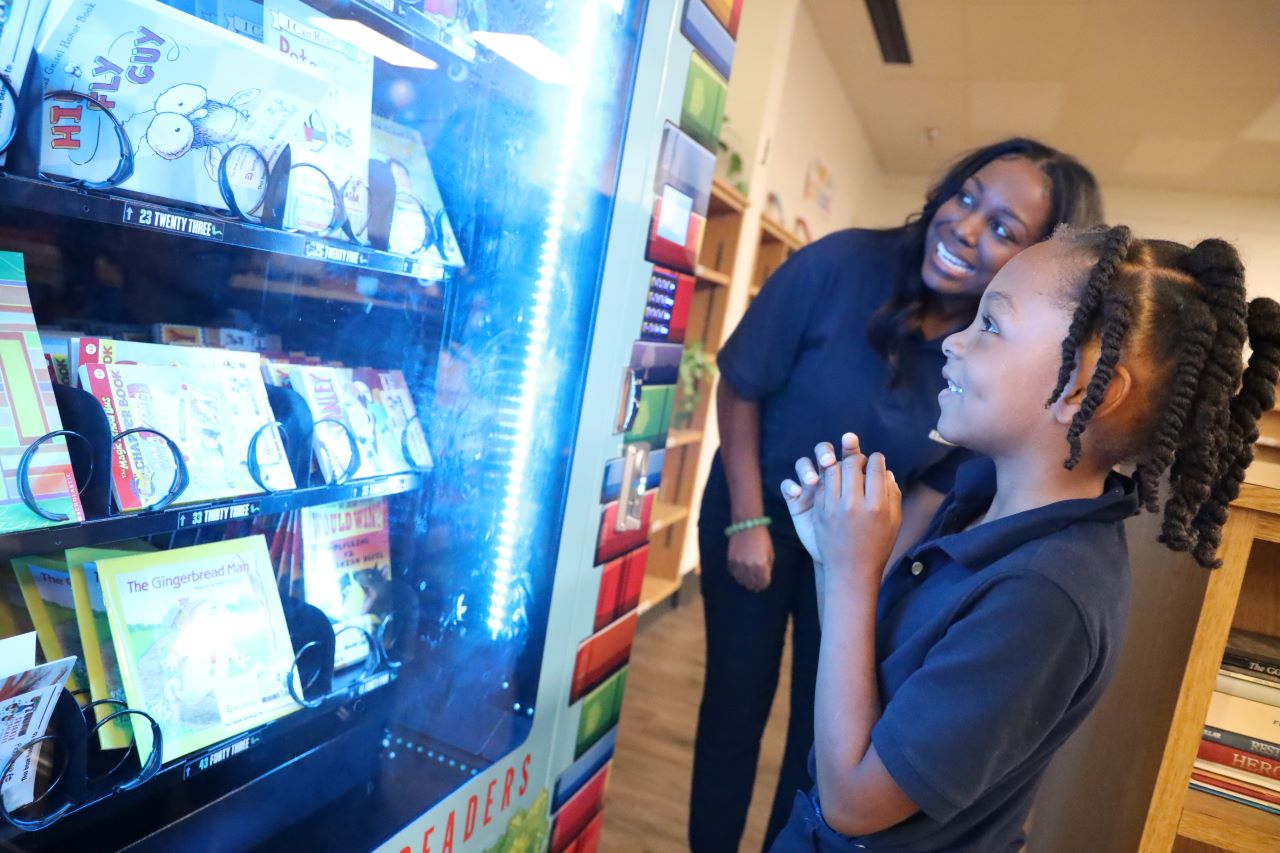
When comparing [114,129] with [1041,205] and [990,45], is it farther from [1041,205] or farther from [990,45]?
[990,45]

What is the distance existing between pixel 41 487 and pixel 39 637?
23cm

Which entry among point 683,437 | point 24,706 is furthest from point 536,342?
point 683,437

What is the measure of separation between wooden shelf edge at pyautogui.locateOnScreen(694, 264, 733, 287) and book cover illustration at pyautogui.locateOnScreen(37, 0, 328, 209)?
101 inches

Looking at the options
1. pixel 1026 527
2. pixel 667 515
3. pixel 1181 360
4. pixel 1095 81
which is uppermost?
pixel 1095 81

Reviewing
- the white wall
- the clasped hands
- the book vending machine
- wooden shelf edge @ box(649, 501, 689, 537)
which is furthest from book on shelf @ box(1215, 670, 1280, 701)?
the white wall

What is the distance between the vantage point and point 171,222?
808 mm

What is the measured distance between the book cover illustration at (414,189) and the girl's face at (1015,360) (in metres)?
0.78

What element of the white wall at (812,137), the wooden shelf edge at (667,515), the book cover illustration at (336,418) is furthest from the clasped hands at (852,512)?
the white wall at (812,137)

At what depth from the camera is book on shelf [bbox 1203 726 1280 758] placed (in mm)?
1435

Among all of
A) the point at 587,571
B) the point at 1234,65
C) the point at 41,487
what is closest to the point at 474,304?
the point at 587,571

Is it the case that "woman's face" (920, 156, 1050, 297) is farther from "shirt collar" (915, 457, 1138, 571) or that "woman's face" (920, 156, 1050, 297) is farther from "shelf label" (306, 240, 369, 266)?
"shelf label" (306, 240, 369, 266)

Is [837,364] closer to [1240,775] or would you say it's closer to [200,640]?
[1240,775]

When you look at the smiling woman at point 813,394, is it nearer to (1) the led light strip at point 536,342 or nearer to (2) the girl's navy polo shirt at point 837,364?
(2) the girl's navy polo shirt at point 837,364

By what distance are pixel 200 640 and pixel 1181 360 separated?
1242 mm
